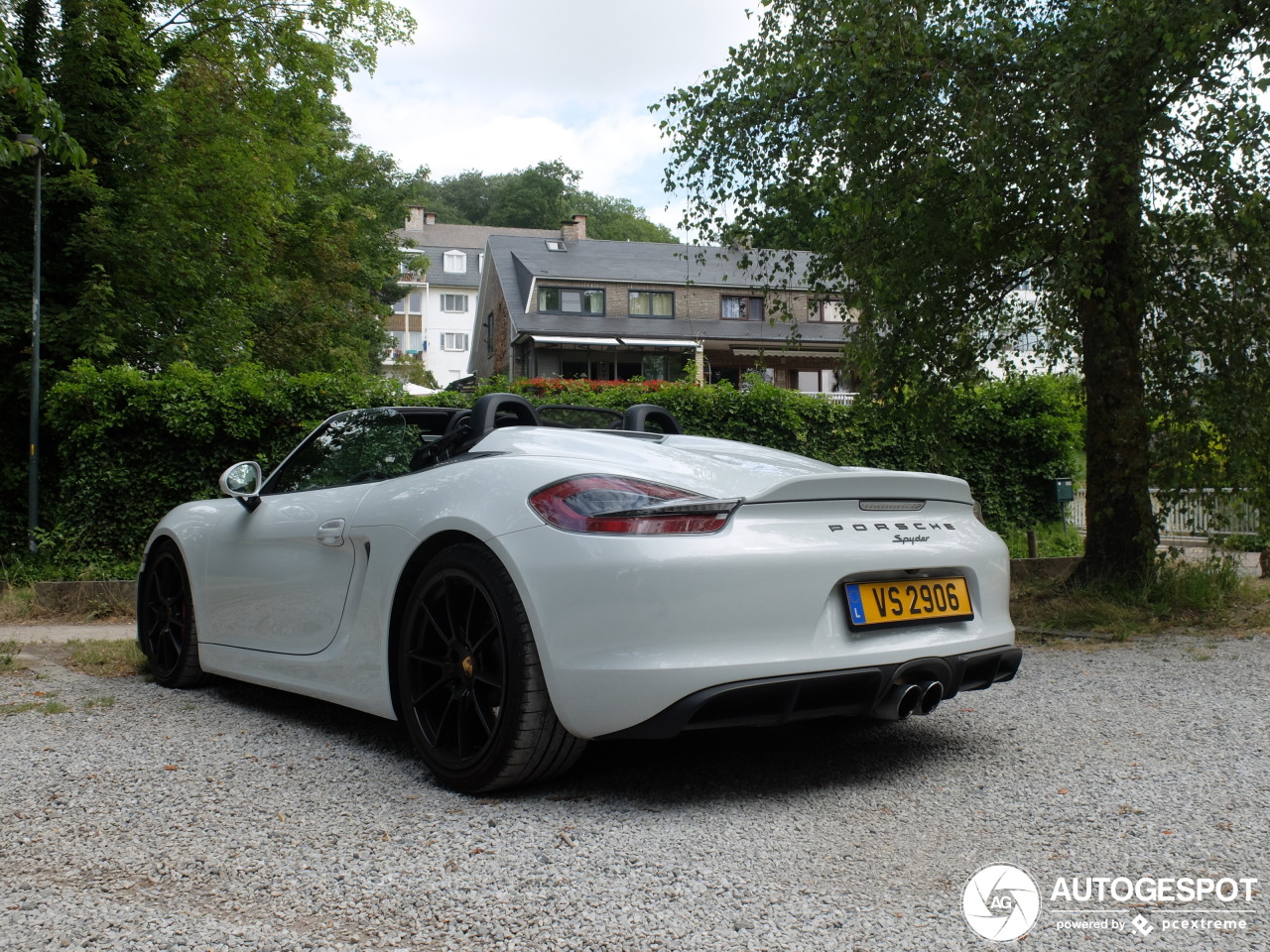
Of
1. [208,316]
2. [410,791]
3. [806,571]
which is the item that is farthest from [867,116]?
[208,316]

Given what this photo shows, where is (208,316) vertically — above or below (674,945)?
above

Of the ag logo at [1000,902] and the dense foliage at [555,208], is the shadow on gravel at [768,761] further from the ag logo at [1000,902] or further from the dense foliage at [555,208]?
the dense foliage at [555,208]

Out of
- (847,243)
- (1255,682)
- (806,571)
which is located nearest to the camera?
(806,571)

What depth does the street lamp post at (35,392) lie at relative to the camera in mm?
11102

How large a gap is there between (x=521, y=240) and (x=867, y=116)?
43.0 m

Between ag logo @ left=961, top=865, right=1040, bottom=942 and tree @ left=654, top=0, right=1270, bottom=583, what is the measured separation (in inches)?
204

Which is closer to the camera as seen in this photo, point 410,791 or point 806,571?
point 806,571

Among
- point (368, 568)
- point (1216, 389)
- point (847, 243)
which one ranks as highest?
point (847, 243)

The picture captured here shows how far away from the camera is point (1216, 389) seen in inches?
290

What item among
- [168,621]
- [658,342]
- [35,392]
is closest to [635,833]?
[168,621]

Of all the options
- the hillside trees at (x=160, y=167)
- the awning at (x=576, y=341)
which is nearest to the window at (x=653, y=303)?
the awning at (x=576, y=341)

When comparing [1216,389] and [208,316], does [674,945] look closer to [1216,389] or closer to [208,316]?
[1216,389]

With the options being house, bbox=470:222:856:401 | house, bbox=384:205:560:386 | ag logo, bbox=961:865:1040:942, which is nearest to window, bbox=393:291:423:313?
house, bbox=384:205:560:386

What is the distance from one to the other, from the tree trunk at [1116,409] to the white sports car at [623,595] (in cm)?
494
